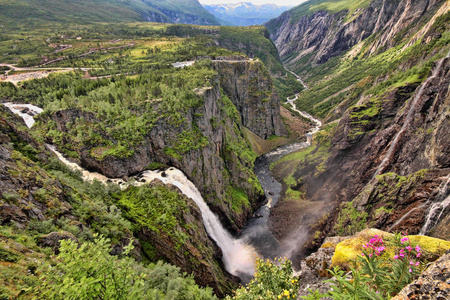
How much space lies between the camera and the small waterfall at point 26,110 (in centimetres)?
3769

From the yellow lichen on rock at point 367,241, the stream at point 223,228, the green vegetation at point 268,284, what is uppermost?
the yellow lichen on rock at point 367,241

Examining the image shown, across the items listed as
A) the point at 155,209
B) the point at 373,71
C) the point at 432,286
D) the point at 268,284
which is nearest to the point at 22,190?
the point at 155,209

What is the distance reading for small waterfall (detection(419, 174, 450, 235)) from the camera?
22344mm

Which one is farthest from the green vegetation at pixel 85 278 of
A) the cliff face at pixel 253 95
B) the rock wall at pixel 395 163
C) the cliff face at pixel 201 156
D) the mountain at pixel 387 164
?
the cliff face at pixel 253 95

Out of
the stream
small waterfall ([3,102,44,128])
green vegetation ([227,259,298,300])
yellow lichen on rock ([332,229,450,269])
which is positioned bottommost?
the stream

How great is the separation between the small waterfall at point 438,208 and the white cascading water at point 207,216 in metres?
26.0

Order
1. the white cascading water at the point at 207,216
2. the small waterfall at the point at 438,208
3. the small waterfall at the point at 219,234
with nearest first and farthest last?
the small waterfall at the point at 438,208 < the white cascading water at the point at 207,216 < the small waterfall at the point at 219,234

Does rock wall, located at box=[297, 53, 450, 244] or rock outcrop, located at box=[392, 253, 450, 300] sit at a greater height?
rock outcrop, located at box=[392, 253, 450, 300]

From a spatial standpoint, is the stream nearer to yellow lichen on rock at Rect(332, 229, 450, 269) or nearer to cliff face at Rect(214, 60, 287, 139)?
yellow lichen on rock at Rect(332, 229, 450, 269)

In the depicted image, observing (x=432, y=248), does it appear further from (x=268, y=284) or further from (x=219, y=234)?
(x=219, y=234)

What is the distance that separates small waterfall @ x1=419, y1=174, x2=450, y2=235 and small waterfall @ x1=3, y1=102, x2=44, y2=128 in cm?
6085

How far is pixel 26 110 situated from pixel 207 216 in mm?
40064

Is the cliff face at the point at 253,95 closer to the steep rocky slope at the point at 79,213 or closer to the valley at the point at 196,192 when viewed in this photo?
the valley at the point at 196,192

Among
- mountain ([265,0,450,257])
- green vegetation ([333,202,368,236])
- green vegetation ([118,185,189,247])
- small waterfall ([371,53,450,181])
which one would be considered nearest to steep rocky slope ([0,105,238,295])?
green vegetation ([118,185,189,247])
